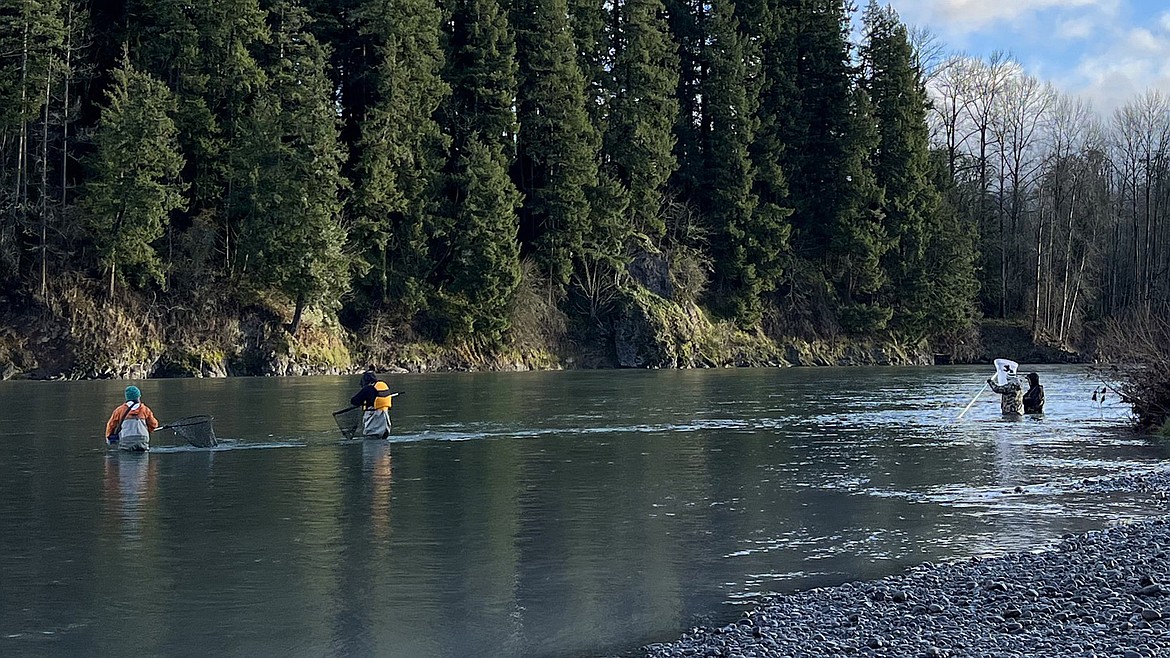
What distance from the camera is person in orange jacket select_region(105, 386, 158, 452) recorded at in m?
26.2

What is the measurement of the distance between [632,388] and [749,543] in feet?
122

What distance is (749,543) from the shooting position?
15844mm

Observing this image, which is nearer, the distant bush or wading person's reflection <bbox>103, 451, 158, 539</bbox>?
wading person's reflection <bbox>103, 451, 158, 539</bbox>

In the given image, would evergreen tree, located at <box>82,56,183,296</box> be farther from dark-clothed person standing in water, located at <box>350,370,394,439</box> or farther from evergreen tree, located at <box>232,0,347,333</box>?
dark-clothed person standing in water, located at <box>350,370,394,439</box>

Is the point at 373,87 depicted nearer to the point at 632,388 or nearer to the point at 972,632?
the point at 632,388

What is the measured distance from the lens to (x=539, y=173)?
82.8m

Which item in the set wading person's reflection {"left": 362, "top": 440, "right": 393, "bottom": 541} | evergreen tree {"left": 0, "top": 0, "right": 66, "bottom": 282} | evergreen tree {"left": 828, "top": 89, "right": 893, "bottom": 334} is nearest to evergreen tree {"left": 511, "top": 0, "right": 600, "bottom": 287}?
evergreen tree {"left": 828, "top": 89, "right": 893, "bottom": 334}

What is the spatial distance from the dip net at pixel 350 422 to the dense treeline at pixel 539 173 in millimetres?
36210

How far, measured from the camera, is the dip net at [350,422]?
29219 millimetres

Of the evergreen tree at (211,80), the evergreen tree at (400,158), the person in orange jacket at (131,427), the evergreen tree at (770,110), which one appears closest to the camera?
the person in orange jacket at (131,427)

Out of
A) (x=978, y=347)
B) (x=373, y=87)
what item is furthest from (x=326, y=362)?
(x=978, y=347)

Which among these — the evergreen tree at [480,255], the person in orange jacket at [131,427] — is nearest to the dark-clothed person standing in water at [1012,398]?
the person in orange jacket at [131,427]

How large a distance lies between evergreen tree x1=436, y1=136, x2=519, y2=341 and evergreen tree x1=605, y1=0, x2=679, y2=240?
35.1ft

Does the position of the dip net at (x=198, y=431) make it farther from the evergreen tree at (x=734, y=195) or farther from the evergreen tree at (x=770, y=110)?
the evergreen tree at (x=770, y=110)
